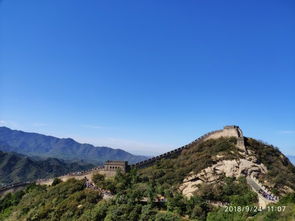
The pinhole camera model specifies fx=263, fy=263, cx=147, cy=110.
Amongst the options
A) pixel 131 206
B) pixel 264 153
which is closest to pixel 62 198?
pixel 131 206

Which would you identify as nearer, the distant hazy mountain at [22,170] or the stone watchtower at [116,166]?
the stone watchtower at [116,166]

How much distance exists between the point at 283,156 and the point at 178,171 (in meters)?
17.5

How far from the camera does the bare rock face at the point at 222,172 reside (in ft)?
107

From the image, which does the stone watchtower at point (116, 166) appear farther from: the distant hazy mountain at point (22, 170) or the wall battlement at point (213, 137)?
the distant hazy mountain at point (22, 170)

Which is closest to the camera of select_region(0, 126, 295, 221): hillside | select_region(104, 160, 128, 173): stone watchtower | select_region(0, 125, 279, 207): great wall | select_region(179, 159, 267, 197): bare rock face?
select_region(0, 126, 295, 221): hillside

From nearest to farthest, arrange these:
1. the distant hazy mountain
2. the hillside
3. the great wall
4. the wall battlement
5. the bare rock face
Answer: the hillside, the bare rock face, the great wall, the wall battlement, the distant hazy mountain

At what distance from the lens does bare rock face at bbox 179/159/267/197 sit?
3269cm

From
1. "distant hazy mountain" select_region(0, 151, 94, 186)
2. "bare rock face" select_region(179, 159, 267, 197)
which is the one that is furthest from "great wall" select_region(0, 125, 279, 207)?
"distant hazy mountain" select_region(0, 151, 94, 186)

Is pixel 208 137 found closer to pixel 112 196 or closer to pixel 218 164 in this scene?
pixel 218 164

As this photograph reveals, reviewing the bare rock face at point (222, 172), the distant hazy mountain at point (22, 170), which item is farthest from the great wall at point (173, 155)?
the distant hazy mountain at point (22, 170)

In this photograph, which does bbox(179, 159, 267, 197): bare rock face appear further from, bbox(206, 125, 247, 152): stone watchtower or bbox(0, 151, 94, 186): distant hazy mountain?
bbox(0, 151, 94, 186): distant hazy mountain

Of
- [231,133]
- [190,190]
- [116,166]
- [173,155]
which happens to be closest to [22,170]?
[116,166]

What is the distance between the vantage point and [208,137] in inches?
1777

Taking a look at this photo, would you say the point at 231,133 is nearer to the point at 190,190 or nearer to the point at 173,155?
the point at 173,155
